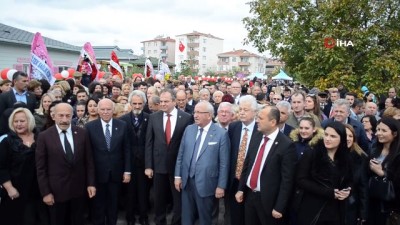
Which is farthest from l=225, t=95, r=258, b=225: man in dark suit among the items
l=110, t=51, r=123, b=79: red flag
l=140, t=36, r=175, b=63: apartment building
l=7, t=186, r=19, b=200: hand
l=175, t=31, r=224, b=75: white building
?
l=140, t=36, r=175, b=63: apartment building

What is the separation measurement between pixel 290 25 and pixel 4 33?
13412mm

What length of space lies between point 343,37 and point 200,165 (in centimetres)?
880

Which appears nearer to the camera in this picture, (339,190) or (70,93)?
(339,190)

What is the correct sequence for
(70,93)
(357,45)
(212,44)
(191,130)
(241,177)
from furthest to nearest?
(212,44) → (357,45) → (70,93) → (191,130) → (241,177)

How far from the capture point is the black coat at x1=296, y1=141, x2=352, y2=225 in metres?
4.02

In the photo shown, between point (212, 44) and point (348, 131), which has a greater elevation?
point (212, 44)

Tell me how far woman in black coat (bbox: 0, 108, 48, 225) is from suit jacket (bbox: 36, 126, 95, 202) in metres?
0.25

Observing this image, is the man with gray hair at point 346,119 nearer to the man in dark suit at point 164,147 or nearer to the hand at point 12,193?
the man in dark suit at point 164,147

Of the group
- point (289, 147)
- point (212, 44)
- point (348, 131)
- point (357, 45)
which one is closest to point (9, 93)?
point (289, 147)

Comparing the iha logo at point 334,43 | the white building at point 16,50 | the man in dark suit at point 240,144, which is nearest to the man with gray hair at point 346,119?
the man in dark suit at point 240,144

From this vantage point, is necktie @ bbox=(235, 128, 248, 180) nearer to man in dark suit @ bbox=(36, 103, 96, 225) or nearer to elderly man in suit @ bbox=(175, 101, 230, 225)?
elderly man in suit @ bbox=(175, 101, 230, 225)

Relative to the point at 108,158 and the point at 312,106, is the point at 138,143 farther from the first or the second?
the point at 312,106

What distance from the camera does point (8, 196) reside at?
4.78 m

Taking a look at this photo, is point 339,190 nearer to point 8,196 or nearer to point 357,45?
point 8,196
